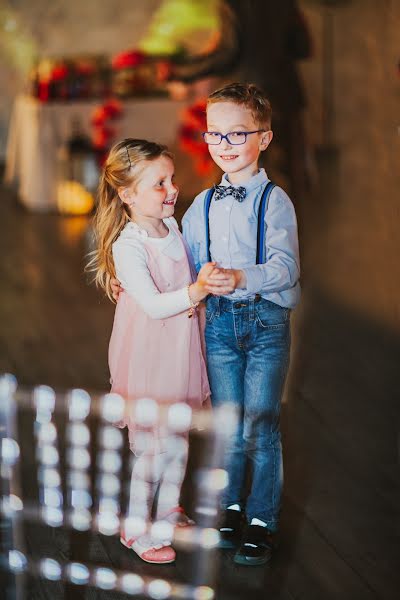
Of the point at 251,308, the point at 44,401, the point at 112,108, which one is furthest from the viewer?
the point at 112,108

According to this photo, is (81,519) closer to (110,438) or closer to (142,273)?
(110,438)

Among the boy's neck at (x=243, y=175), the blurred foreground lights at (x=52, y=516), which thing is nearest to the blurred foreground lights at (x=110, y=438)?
the blurred foreground lights at (x=52, y=516)

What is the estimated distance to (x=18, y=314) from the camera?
4.64m

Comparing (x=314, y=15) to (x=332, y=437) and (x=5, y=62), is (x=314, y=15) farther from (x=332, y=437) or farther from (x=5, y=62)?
(x=332, y=437)

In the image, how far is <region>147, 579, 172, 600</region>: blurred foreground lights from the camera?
79.8 inches

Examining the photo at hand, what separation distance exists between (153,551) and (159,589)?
221mm

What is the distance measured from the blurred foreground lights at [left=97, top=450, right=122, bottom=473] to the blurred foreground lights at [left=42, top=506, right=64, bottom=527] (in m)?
0.27

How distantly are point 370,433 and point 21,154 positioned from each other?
5.26 meters

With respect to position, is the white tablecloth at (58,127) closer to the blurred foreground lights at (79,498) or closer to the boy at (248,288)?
the boy at (248,288)

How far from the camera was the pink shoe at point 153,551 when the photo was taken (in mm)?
2268

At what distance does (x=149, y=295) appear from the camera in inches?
81.7

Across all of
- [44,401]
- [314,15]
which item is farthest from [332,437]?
[314,15]

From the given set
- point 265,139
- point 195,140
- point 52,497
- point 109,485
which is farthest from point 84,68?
point 52,497

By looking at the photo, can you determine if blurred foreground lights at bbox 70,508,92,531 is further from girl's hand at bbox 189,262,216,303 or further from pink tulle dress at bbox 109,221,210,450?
girl's hand at bbox 189,262,216,303
